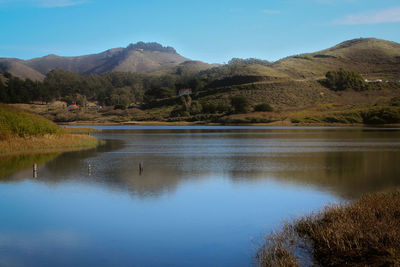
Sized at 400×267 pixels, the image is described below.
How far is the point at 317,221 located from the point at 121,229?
6.23 metres

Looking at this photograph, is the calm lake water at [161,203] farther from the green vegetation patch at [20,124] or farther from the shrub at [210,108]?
the shrub at [210,108]

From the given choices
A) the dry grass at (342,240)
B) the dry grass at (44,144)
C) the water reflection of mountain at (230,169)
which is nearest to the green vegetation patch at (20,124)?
the dry grass at (44,144)

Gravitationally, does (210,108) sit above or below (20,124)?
above

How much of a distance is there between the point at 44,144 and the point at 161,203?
25.7 meters

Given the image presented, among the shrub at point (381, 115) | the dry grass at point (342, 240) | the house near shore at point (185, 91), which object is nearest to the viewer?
→ the dry grass at point (342, 240)

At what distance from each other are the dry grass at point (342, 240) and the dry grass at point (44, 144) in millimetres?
29240

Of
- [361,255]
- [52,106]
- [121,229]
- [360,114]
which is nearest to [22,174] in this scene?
[121,229]

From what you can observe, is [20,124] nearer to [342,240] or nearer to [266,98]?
[342,240]

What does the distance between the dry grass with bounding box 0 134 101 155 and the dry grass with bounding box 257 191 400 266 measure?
95.9 feet

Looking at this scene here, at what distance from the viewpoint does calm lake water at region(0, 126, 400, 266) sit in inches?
437

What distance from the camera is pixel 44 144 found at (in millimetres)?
39031

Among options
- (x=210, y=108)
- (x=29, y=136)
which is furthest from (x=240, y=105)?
(x=29, y=136)

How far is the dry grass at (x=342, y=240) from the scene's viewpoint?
9289 millimetres

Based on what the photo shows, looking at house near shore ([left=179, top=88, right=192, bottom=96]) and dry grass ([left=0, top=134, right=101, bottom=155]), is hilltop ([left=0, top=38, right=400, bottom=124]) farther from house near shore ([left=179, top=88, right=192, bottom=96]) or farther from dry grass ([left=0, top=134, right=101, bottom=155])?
dry grass ([left=0, top=134, right=101, bottom=155])
